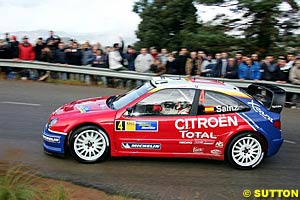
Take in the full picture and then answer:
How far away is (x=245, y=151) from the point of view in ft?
27.5

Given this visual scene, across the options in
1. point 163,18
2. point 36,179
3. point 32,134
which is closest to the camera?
point 36,179

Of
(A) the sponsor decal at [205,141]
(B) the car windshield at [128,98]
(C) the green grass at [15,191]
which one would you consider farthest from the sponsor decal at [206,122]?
(C) the green grass at [15,191]

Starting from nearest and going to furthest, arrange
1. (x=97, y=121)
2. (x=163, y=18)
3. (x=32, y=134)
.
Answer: (x=97, y=121), (x=32, y=134), (x=163, y=18)

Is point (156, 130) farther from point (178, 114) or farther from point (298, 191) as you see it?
point (298, 191)

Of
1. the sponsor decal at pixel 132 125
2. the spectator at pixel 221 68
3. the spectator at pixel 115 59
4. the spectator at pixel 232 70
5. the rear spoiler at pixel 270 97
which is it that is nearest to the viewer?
the sponsor decal at pixel 132 125

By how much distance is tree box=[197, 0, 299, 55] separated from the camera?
20469mm

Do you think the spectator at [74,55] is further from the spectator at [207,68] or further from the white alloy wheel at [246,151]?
the white alloy wheel at [246,151]

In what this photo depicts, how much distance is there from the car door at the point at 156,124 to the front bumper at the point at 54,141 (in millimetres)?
970

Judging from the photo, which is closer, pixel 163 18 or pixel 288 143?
pixel 288 143

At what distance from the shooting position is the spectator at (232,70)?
50.1ft

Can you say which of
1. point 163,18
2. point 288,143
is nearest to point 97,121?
point 288,143

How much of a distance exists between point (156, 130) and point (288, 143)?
12.1ft

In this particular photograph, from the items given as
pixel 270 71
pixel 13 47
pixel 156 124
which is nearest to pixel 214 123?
pixel 156 124

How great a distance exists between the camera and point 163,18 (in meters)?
25.5
